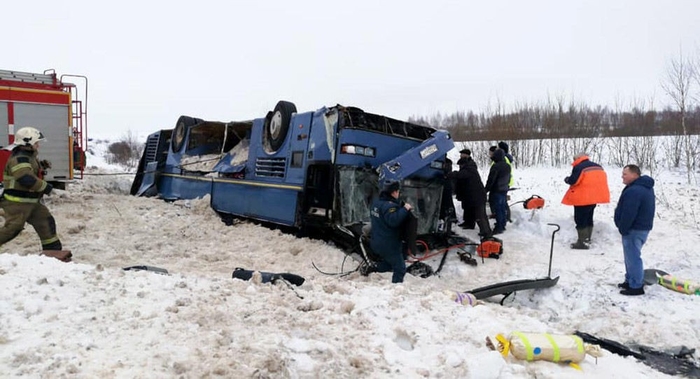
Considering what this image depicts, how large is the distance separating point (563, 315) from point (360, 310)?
3.24 m

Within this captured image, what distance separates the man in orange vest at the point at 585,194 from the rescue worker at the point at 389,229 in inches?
157

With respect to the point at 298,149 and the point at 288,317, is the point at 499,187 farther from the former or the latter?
the point at 288,317

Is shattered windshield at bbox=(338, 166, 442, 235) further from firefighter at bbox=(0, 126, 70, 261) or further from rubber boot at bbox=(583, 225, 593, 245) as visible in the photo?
firefighter at bbox=(0, 126, 70, 261)

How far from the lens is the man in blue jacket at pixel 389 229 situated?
5781 mm

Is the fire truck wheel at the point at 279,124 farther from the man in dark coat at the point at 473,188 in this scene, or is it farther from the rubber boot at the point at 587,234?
the rubber boot at the point at 587,234

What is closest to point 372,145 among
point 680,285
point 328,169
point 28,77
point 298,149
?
point 328,169

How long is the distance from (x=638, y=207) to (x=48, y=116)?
35.6 ft

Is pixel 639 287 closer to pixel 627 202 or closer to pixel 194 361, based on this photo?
pixel 627 202

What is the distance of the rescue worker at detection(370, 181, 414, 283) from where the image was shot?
5781mm

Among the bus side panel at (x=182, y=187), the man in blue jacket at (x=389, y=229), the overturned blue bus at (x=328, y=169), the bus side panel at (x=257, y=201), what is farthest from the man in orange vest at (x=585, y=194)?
the bus side panel at (x=182, y=187)

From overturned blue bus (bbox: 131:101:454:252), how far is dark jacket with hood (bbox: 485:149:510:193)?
3.86ft

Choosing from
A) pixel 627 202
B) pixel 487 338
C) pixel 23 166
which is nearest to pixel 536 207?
pixel 627 202

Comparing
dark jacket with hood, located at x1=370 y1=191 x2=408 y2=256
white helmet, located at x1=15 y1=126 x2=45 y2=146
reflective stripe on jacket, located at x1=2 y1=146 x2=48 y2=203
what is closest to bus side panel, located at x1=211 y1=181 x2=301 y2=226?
dark jacket with hood, located at x1=370 y1=191 x2=408 y2=256

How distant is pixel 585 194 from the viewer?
8141 mm
